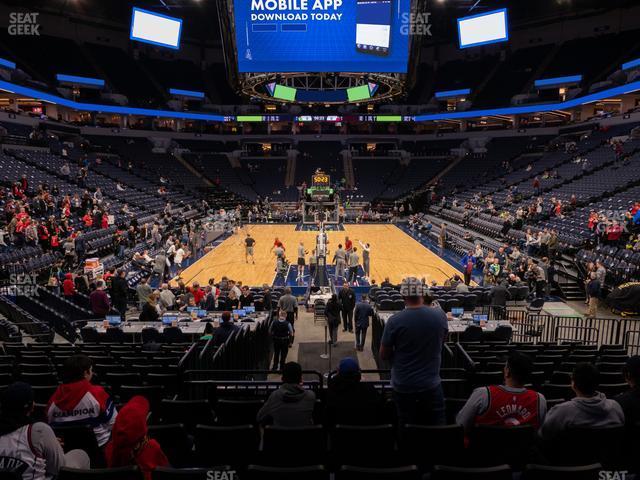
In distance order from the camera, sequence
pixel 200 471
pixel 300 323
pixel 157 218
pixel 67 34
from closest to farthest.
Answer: pixel 200 471 → pixel 300 323 → pixel 157 218 → pixel 67 34

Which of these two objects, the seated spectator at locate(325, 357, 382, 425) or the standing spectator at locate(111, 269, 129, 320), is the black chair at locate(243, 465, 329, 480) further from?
the standing spectator at locate(111, 269, 129, 320)

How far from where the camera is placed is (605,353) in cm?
671

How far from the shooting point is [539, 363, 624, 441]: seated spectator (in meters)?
3.28

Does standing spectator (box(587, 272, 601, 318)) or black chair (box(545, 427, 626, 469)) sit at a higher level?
black chair (box(545, 427, 626, 469))

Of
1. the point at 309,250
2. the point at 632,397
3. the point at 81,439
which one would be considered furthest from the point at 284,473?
the point at 309,250

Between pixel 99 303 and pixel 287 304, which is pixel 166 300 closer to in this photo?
pixel 99 303

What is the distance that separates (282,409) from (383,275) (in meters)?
16.3

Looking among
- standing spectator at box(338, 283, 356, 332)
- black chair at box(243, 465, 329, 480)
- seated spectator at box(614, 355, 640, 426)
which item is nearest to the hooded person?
black chair at box(243, 465, 329, 480)

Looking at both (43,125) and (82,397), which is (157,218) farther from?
(82,397)

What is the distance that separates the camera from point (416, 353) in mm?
3857

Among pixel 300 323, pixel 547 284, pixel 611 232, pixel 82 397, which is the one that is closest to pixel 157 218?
pixel 300 323

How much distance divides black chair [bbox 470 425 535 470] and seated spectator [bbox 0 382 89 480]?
2.92 m

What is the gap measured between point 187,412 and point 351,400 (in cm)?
168

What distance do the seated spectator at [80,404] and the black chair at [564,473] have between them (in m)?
3.26
